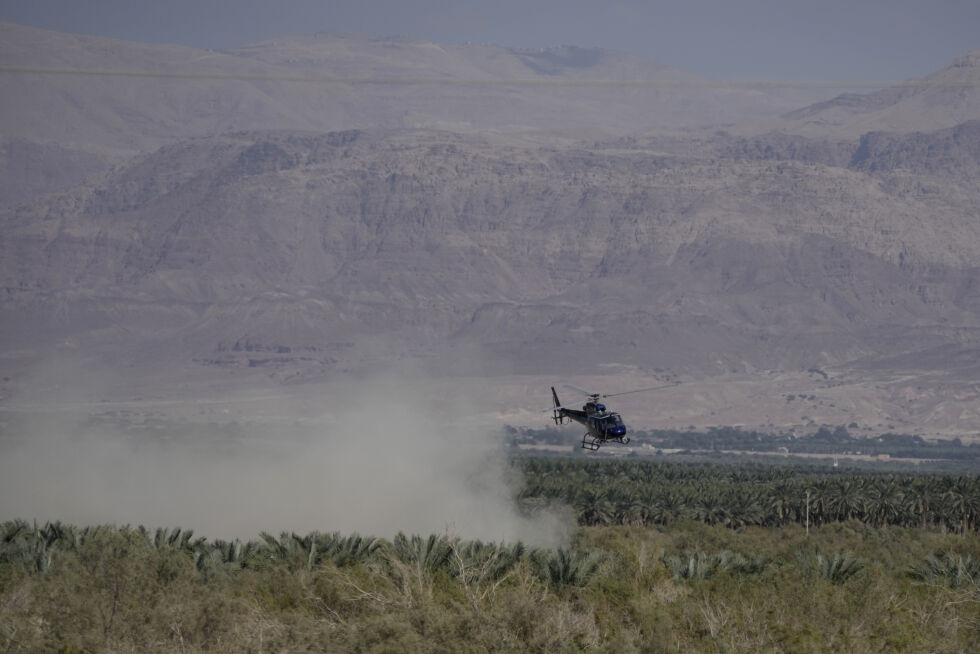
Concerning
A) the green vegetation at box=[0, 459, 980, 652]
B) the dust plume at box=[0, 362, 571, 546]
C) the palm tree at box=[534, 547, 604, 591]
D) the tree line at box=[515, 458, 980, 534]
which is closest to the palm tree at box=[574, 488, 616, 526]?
the tree line at box=[515, 458, 980, 534]

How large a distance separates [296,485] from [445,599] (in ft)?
229

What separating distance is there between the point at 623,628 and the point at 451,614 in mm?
6583

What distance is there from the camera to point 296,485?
12331 cm

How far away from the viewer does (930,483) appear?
15712 cm

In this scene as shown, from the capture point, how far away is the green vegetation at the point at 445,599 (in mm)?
47156

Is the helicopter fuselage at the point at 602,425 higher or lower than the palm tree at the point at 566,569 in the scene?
higher

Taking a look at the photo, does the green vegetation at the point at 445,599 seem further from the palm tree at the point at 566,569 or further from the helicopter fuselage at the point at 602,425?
the helicopter fuselage at the point at 602,425

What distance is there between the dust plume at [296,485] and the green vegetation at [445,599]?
1281 inches

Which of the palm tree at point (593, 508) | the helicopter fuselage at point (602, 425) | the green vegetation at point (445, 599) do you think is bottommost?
the palm tree at point (593, 508)

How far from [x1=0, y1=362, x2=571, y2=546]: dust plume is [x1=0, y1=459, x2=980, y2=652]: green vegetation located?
3253 cm

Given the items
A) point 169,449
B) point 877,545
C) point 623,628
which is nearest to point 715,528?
point 877,545

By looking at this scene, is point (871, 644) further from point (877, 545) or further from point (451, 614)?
point (877, 545)

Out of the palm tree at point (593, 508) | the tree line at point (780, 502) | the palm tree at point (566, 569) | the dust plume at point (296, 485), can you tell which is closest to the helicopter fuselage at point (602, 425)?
the palm tree at point (566, 569)

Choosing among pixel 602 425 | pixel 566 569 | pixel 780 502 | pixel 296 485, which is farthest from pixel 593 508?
pixel 566 569
